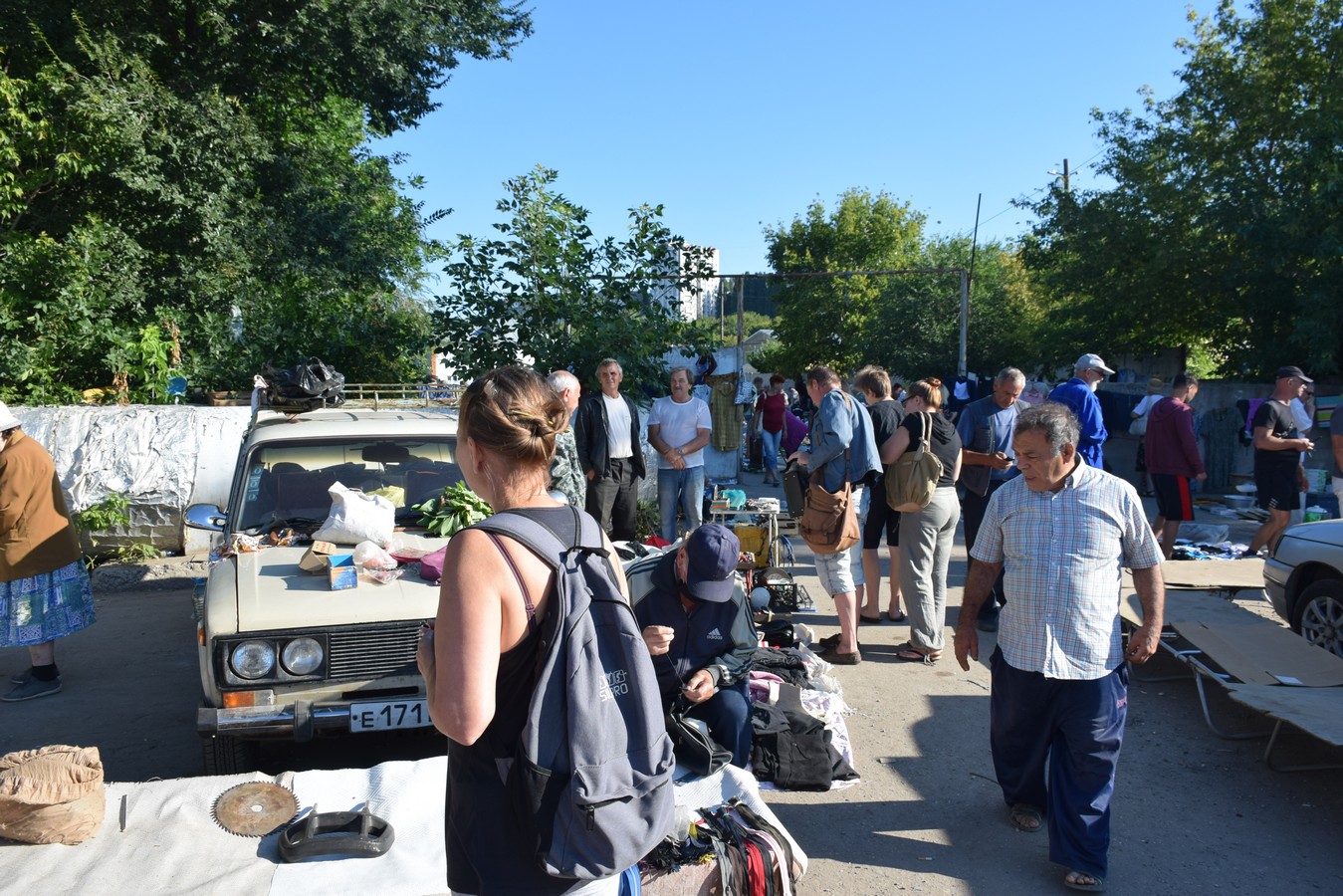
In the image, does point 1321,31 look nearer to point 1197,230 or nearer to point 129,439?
point 1197,230

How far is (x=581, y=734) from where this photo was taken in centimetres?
175

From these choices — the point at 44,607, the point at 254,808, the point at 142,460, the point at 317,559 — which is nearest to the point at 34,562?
the point at 44,607

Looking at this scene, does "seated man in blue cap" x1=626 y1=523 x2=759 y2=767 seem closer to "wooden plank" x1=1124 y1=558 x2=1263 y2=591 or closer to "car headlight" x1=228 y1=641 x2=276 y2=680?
"car headlight" x1=228 y1=641 x2=276 y2=680

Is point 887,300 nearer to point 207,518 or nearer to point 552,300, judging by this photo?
point 552,300

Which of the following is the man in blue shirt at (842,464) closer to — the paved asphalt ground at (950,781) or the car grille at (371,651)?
the paved asphalt ground at (950,781)

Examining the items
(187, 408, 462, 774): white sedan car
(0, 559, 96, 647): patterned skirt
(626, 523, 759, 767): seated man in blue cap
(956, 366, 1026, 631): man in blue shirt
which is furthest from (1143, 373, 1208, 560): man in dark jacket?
(0, 559, 96, 647): patterned skirt

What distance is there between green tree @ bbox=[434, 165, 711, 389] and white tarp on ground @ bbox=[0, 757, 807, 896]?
6.70 metres

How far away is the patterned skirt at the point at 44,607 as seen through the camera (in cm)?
545

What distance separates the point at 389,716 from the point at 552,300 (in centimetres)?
681

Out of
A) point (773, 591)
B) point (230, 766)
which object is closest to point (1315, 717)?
point (773, 591)

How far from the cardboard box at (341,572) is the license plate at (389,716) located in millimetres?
568

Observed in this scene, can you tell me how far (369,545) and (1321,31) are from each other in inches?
698

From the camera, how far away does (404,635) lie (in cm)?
404

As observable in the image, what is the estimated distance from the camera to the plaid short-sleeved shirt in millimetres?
3500
